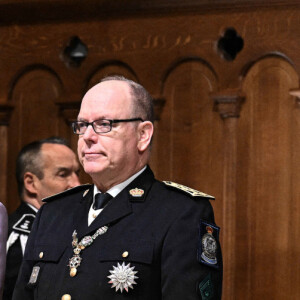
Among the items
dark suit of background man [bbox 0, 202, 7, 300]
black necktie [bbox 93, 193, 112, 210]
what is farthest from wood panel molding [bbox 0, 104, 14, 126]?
black necktie [bbox 93, 193, 112, 210]

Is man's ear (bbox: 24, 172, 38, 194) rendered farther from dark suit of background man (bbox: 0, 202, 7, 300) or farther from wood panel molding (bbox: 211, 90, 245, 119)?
dark suit of background man (bbox: 0, 202, 7, 300)

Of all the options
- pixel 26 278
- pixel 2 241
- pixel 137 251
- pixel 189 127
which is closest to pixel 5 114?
pixel 189 127

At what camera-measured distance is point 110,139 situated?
95.9 inches

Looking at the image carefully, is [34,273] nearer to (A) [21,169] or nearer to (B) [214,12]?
(A) [21,169]

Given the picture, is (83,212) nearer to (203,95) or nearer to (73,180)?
(73,180)

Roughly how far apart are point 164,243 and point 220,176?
6.43 ft

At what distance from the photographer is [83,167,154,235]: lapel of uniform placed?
8.11 ft

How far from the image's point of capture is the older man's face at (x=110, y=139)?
2.43 m

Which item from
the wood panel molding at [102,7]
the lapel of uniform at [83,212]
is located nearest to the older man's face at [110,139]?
the lapel of uniform at [83,212]

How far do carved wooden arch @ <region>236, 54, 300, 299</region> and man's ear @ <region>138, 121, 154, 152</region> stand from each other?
178 centimetres

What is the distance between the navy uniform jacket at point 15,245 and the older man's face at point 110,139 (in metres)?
1.27

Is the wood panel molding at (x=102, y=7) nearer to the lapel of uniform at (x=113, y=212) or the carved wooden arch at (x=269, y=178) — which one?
the carved wooden arch at (x=269, y=178)

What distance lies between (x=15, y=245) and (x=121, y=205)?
51.8 inches

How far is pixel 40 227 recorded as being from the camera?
2658 mm
